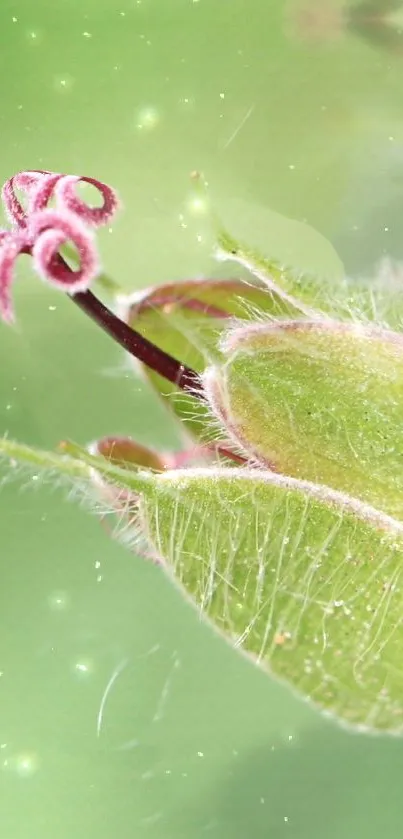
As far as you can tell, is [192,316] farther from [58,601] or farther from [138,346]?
[58,601]

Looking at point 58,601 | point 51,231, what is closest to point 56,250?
point 51,231

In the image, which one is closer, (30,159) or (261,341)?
(261,341)

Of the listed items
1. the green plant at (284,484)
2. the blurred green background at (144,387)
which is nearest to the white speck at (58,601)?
the blurred green background at (144,387)

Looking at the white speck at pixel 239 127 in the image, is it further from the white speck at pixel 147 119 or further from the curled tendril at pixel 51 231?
the curled tendril at pixel 51 231

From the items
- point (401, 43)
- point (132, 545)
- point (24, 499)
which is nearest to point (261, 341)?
point (132, 545)

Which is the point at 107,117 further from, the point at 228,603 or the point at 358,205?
the point at 228,603

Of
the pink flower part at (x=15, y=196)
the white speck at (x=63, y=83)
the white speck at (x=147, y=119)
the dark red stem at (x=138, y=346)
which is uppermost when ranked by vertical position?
the pink flower part at (x=15, y=196)
